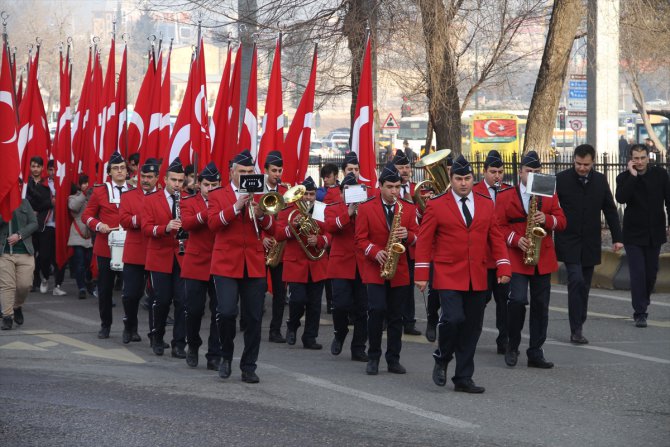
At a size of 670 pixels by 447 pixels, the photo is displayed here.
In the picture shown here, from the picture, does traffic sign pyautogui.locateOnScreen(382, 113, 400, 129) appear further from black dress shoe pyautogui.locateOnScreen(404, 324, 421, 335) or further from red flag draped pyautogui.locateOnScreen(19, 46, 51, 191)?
black dress shoe pyautogui.locateOnScreen(404, 324, 421, 335)

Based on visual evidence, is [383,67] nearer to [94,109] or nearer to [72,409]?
[94,109]

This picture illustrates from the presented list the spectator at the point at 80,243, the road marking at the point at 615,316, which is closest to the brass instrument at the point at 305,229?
the road marking at the point at 615,316

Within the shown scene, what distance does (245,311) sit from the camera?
9.68 metres

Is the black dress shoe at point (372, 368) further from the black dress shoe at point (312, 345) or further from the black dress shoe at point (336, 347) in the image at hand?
the black dress shoe at point (312, 345)

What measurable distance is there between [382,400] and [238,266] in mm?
1647

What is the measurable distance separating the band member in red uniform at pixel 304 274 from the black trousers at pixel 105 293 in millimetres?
1993

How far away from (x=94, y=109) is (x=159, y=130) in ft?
7.27

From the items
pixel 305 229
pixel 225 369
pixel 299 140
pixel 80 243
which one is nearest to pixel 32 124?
pixel 80 243

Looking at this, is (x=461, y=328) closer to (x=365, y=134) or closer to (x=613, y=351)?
(x=613, y=351)

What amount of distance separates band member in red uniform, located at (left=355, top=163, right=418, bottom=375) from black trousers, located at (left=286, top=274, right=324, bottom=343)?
167 cm

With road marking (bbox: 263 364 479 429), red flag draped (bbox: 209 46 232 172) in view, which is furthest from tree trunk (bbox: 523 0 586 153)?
road marking (bbox: 263 364 479 429)

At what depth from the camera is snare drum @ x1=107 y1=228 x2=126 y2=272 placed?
12570 millimetres

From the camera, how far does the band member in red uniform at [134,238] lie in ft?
38.3

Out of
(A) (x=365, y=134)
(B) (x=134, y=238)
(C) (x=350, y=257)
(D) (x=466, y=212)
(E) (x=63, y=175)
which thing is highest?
(A) (x=365, y=134)
